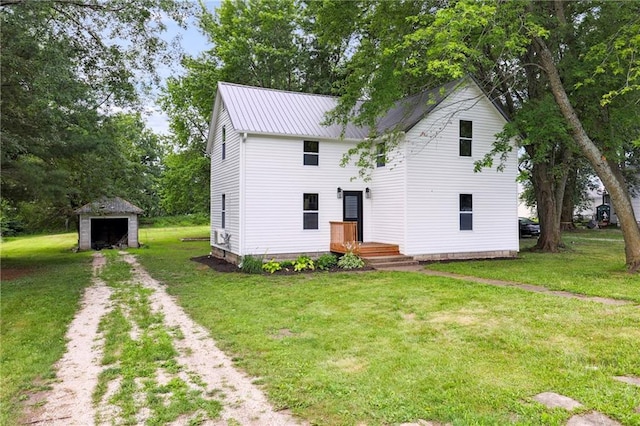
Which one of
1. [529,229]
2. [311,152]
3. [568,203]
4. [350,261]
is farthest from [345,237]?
[568,203]

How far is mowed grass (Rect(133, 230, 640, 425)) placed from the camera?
348cm

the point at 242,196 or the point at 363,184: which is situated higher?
the point at 363,184

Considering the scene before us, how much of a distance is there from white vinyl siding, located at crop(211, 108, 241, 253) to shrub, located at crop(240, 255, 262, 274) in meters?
0.87

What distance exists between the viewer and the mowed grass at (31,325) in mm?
4203

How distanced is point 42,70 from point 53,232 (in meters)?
34.0

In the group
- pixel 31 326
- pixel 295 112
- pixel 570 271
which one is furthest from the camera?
pixel 295 112

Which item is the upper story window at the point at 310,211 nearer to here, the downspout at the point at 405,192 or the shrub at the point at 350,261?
the shrub at the point at 350,261

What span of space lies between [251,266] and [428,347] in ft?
26.2

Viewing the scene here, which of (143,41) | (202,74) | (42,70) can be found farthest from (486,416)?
Answer: (202,74)

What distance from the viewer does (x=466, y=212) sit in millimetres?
14484

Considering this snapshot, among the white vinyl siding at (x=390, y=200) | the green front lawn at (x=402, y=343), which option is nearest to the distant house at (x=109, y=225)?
the green front lawn at (x=402, y=343)

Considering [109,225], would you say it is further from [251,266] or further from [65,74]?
[65,74]

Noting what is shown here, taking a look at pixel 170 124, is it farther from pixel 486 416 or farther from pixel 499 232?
pixel 486 416

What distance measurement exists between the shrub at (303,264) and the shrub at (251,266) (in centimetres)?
110
